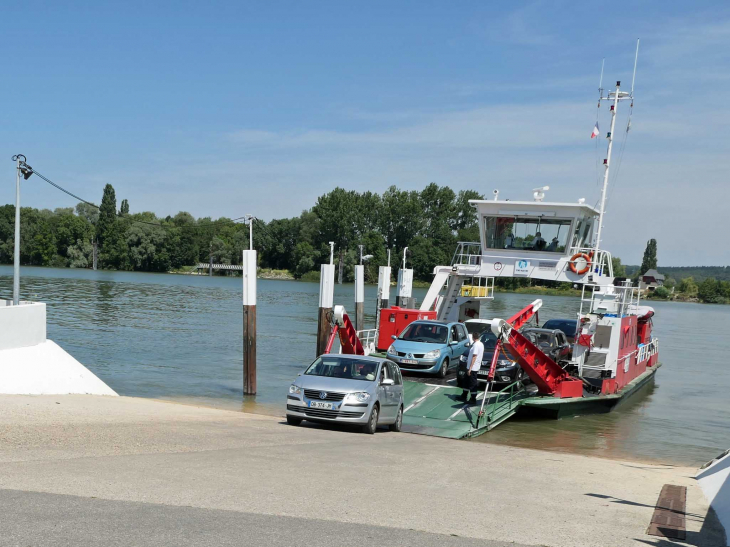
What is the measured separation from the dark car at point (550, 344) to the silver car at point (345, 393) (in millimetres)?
8816

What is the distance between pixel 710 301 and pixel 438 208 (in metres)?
68.2

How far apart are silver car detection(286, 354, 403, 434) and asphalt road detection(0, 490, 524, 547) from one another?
Result: 282 inches

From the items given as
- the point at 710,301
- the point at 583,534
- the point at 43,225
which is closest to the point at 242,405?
the point at 583,534

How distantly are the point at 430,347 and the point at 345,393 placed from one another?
816 centimetres

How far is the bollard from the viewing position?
113ft

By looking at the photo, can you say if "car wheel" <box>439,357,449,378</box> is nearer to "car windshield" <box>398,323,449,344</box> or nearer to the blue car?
the blue car

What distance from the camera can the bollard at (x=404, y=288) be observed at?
3438cm

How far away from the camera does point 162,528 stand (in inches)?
237

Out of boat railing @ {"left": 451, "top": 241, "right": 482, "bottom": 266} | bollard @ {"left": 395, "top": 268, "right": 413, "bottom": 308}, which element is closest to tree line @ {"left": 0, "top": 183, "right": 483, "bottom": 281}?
bollard @ {"left": 395, "top": 268, "right": 413, "bottom": 308}

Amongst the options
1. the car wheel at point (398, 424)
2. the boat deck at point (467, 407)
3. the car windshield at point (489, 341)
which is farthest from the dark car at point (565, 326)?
the car wheel at point (398, 424)

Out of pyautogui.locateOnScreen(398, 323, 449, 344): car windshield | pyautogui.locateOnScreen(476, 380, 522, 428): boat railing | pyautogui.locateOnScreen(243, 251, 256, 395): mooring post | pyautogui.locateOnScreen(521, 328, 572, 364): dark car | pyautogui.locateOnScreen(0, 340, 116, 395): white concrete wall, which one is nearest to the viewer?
pyautogui.locateOnScreen(0, 340, 116, 395): white concrete wall

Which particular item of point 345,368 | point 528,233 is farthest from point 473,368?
point 528,233

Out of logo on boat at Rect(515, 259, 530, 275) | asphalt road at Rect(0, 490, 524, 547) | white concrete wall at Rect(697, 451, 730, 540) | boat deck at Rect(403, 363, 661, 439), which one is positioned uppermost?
logo on boat at Rect(515, 259, 530, 275)

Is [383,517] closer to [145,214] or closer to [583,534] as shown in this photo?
[583,534]
